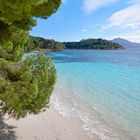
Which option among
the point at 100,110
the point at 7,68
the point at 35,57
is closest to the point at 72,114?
the point at 100,110

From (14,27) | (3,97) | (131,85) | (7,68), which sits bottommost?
(131,85)

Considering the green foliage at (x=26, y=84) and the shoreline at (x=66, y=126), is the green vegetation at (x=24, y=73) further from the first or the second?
the shoreline at (x=66, y=126)

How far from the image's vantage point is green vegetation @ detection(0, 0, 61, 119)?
28.3ft

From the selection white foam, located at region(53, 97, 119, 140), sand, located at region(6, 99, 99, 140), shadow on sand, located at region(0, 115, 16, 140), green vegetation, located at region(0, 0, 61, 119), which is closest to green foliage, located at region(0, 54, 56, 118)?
green vegetation, located at region(0, 0, 61, 119)

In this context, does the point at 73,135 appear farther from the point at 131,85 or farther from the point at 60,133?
the point at 131,85

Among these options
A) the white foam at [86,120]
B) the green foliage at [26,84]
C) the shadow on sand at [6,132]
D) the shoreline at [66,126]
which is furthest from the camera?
the white foam at [86,120]

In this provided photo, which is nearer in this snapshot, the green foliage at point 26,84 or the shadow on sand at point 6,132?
the green foliage at point 26,84

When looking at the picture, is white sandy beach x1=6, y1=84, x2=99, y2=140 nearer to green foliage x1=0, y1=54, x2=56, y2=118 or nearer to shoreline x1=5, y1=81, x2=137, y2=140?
shoreline x1=5, y1=81, x2=137, y2=140

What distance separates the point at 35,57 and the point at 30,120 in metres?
6.08

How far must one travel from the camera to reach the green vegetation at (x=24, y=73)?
8.62 metres

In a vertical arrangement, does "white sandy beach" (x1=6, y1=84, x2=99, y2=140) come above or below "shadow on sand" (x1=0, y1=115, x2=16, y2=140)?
below

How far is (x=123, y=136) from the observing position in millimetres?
16500

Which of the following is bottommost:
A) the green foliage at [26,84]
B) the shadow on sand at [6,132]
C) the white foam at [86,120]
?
the white foam at [86,120]

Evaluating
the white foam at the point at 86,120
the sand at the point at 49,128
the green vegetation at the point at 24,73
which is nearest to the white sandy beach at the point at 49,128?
the sand at the point at 49,128
